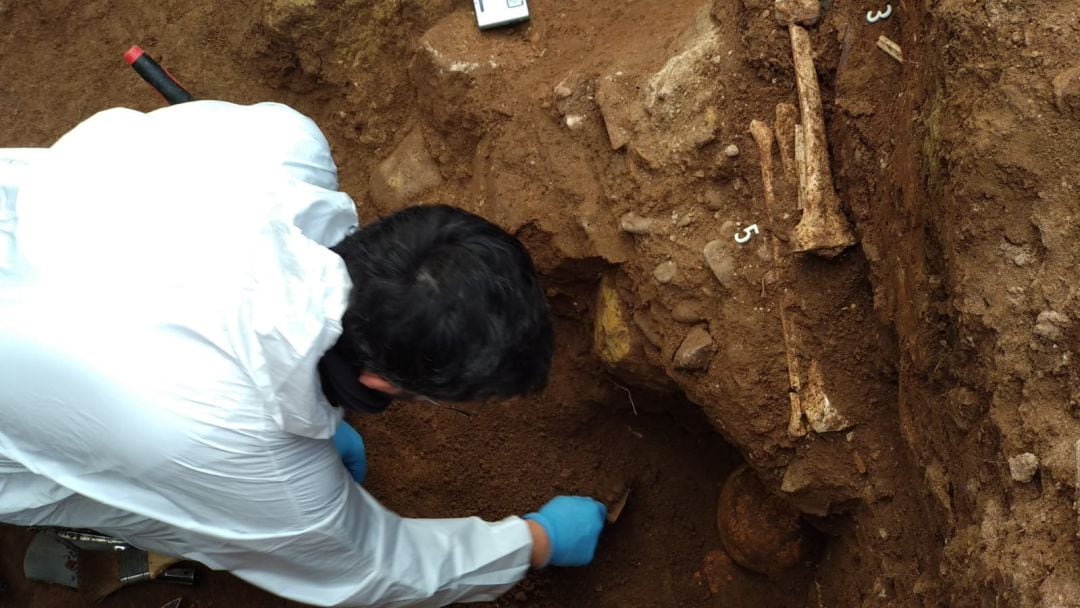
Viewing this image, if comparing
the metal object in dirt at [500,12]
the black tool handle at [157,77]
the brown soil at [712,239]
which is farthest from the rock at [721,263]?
the black tool handle at [157,77]

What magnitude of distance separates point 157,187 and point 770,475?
140 cm

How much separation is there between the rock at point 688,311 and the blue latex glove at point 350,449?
0.97 metres

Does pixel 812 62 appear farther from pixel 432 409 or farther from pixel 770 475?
pixel 432 409

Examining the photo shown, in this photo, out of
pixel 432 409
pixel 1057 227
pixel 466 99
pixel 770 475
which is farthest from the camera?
pixel 432 409

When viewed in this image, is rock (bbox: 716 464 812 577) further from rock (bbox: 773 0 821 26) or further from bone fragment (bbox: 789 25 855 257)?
rock (bbox: 773 0 821 26)

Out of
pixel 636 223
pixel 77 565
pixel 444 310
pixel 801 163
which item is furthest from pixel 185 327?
pixel 77 565

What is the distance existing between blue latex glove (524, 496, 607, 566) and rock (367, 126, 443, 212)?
98 cm

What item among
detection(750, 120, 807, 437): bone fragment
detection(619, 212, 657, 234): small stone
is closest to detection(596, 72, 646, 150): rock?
detection(619, 212, 657, 234): small stone

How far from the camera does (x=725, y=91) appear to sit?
1.83m

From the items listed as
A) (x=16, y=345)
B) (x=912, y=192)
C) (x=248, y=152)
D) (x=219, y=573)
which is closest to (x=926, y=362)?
(x=912, y=192)

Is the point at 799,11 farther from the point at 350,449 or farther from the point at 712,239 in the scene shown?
the point at 350,449

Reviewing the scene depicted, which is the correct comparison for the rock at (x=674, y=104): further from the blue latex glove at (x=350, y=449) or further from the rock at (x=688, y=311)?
the blue latex glove at (x=350, y=449)

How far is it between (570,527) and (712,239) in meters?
0.82

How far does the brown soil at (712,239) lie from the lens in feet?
4.40
